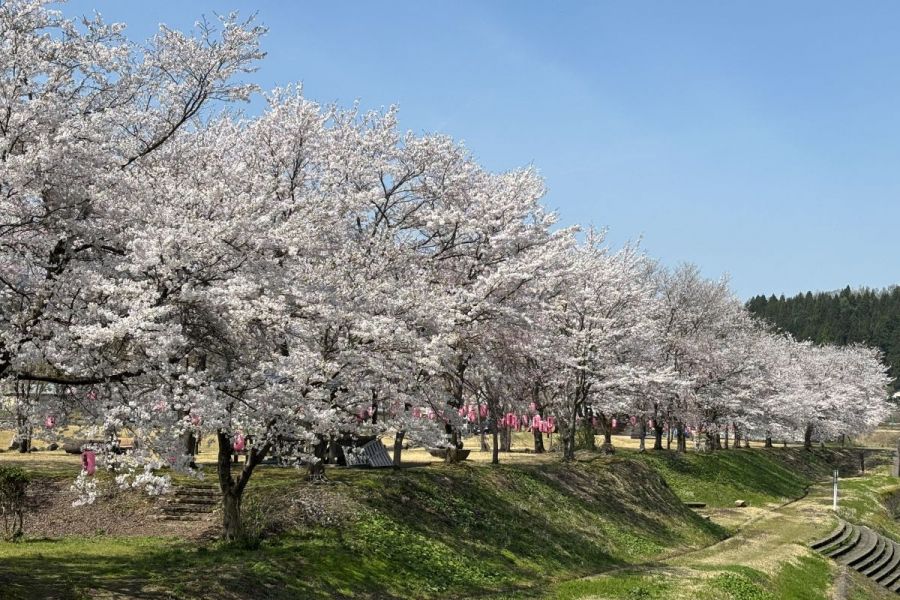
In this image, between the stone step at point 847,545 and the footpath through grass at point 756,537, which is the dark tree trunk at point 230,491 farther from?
the stone step at point 847,545

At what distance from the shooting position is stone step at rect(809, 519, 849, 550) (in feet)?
127

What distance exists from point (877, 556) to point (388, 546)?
33.0m

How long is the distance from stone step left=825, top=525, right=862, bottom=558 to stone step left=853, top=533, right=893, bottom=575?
2.90 ft

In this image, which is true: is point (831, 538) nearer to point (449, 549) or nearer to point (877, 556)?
point (877, 556)

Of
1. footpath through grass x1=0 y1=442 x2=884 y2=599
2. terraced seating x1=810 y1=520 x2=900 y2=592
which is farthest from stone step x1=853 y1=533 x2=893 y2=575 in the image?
footpath through grass x1=0 y1=442 x2=884 y2=599

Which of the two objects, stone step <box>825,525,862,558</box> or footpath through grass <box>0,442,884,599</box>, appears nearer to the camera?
footpath through grass <box>0,442,884,599</box>

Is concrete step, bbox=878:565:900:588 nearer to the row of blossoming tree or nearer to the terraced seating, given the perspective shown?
the terraced seating

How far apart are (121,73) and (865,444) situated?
12892 centimetres

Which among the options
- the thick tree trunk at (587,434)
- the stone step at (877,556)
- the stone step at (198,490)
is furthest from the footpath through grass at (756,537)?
the stone step at (198,490)

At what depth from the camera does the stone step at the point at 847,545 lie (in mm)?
39188

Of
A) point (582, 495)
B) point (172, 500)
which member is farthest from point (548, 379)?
point (172, 500)

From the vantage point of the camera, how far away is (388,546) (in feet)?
69.5

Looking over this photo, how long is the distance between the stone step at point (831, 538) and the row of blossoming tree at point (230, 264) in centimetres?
1714

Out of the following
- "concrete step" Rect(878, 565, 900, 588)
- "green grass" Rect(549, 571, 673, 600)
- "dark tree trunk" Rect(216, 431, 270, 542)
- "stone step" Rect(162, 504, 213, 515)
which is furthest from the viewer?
"concrete step" Rect(878, 565, 900, 588)
